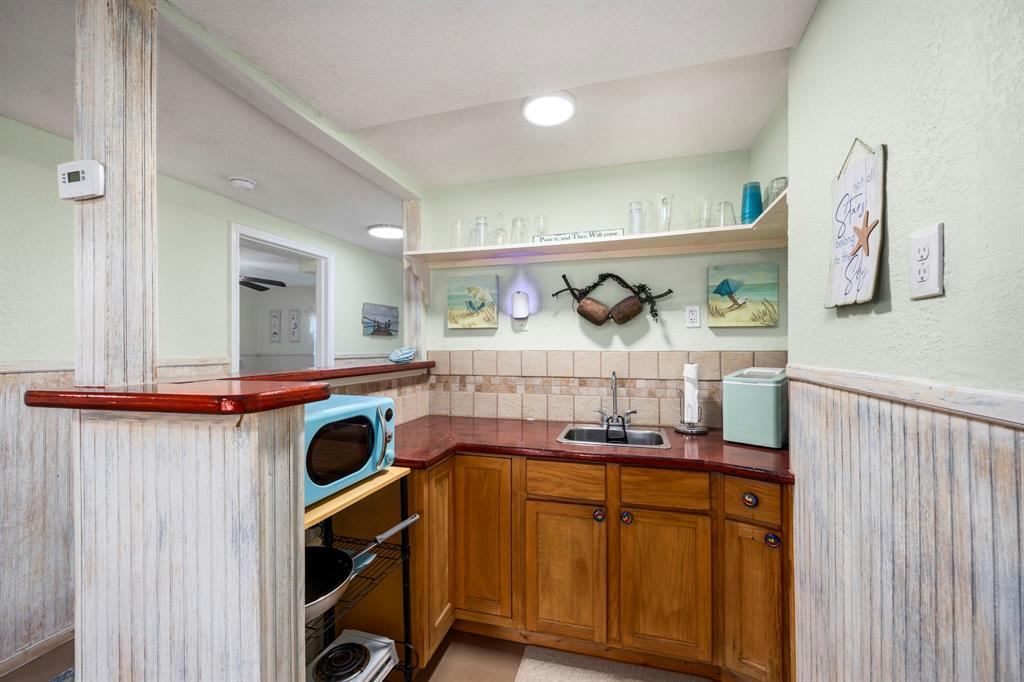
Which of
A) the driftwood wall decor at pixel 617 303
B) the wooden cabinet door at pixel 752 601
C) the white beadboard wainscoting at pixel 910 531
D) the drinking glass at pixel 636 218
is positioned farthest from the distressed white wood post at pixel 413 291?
the white beadboard wainscoting at pixel 910 531

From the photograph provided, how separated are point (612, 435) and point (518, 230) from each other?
4.22 feet

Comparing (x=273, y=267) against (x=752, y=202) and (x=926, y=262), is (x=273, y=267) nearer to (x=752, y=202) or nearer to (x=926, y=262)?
(x=752, y=202)

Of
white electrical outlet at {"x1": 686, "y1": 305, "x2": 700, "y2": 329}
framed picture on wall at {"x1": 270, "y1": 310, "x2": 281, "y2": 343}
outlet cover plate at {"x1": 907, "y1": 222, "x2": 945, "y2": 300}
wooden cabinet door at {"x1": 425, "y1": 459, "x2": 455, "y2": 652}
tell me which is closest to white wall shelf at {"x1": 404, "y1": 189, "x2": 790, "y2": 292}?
white electrical outlet at {"x1": 686, "y1": 305, "x2": 700, "y2": 329}

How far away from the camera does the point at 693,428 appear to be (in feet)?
6.64

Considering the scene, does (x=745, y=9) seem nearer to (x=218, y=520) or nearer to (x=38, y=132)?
(x=218, y=520)

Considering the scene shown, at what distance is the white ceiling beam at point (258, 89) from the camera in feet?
4.09

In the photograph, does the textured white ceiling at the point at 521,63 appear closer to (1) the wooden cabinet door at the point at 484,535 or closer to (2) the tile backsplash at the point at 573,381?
(2) the tile backsplash at the point at 573,381

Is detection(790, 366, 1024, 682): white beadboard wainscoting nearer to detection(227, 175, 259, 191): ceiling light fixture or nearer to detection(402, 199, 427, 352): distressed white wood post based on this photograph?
detection(402, 199, 427, 352): distressed white wood post

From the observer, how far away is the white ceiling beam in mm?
1248

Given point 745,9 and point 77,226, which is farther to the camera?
point 745,9

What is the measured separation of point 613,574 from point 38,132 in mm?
3510

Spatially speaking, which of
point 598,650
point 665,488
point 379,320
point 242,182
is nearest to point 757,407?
point 665,488

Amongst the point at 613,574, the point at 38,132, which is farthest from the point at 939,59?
the point at 38,132

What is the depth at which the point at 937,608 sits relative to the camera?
2.40 feet
